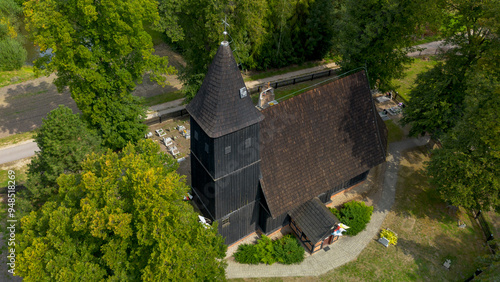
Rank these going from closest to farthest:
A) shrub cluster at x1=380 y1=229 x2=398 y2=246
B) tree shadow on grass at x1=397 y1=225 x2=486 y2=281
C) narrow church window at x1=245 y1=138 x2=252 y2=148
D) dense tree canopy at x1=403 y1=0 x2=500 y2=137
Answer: narrow church window at x1=245 y1=138 x2=252 y2=148, tree shadow on grass at x1=397 y1=225 x2=486 y2=281, dense tree canopy at x1=403 y1=0 x2=500 y2=137, shrub cluster at x1=380 y1=229 x2=398 y2=246

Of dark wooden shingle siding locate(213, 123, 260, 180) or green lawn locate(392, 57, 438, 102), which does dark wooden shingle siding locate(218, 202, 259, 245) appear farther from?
green lawn locate(392, 57, 438, 102)

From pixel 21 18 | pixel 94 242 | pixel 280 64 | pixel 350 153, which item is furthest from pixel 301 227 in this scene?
pixel 21 18

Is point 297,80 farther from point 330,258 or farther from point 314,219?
point 330,258

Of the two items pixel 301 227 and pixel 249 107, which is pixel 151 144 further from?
pixel 301 227

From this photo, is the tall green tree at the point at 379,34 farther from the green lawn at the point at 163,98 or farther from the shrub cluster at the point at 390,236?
the green lawn at the point at 163,98

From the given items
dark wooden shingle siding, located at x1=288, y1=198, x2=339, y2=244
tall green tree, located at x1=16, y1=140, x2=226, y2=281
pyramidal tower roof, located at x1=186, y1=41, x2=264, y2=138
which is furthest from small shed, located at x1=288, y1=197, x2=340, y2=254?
pyramidal tower roof, located at x1=186, y1=41, x2=264, y2=138
